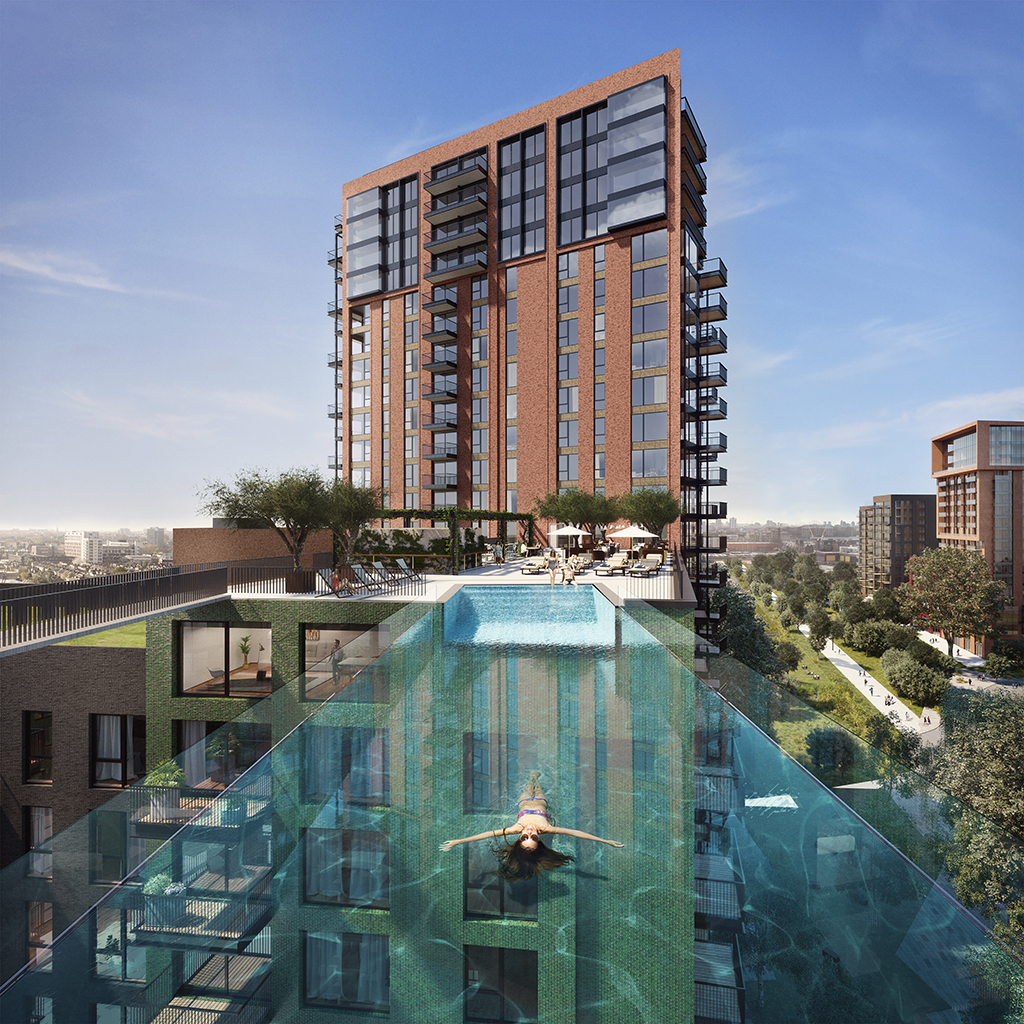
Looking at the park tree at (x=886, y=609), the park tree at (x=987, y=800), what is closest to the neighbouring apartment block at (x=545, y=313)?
the park tree at (x=987, y=800)

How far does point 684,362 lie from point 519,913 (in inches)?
1200

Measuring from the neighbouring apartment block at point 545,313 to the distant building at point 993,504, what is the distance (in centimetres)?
4460

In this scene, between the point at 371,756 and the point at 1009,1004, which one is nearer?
the point at 1009,1004

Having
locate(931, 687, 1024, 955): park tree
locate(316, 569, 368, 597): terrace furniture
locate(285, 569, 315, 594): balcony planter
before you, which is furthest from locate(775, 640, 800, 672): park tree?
locate(285, 569, 315, 594): balcony planter

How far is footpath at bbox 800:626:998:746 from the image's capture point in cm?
3737

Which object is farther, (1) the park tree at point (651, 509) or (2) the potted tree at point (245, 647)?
(1) the park tree at point (651, 509)

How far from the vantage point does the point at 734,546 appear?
191625 millimetres

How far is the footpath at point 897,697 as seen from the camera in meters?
37.4

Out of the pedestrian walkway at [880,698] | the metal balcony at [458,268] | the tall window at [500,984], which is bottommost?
the pedestrian walkway at [880,698]

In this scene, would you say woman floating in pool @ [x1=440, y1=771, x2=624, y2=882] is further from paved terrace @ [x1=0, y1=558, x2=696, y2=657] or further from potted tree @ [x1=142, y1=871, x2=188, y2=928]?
paved terrace @ [x1=0, y1=558, x2=696, y2=657]

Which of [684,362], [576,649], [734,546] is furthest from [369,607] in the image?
[734,546]

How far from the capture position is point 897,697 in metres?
42.4

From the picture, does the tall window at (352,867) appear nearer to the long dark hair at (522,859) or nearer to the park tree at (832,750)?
the long dark hair at (522,859)

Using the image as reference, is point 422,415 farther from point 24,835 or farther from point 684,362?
point 24,835
